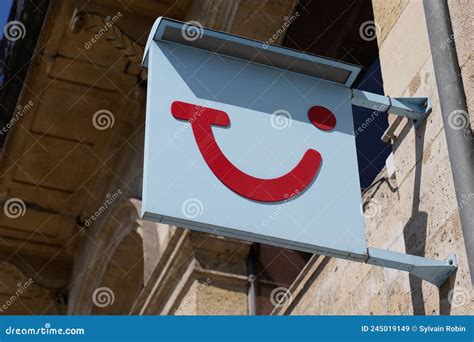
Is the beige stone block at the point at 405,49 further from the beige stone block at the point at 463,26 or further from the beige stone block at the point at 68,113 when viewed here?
the beige stone block at the point at 68,113

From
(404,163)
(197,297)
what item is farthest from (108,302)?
(404,163)

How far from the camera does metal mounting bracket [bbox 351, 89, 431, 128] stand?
209 inches

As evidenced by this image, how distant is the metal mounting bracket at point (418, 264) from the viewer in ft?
15.5

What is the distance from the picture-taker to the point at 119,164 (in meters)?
12.3

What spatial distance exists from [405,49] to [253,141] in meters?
1.24

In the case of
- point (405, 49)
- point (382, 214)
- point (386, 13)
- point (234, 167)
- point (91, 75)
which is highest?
point (91, 75)

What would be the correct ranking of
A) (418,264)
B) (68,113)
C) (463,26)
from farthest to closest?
(68,113)
(463,26)
(418,264)

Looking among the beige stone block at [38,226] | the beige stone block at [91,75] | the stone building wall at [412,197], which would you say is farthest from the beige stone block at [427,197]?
the beige stone block at [38,226]

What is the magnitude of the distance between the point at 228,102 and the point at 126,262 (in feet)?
24.1

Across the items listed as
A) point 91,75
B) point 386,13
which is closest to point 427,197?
point 386,13

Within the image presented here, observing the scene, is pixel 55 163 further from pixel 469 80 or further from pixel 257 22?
pixel 469 80

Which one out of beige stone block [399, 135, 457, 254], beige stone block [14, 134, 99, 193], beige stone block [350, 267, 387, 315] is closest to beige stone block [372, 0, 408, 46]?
beige stone block [399, 135, 457, 254]

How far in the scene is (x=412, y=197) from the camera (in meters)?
5.27
